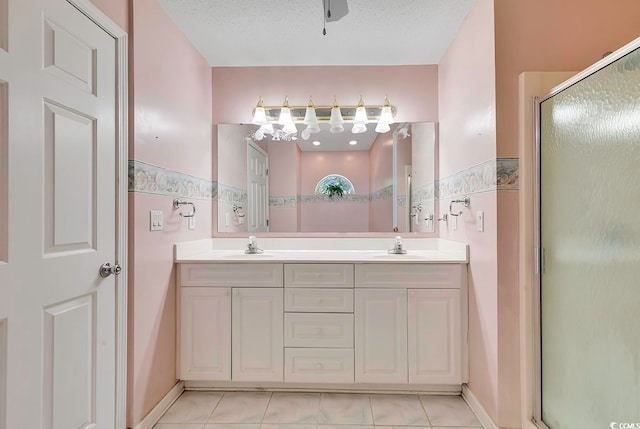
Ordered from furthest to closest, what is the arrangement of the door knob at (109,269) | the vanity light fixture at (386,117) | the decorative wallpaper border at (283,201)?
the decorative wallpaper border at (283,201), the vanity light fixture at (386,117), the door knob at (109,269)

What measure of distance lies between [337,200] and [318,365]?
1199 millimetres

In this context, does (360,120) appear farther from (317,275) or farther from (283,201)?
(317,275)

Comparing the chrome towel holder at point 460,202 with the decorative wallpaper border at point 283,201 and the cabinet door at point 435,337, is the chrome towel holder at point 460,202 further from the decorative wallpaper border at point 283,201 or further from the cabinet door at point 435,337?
the decorative wallpaper border at point 283,201

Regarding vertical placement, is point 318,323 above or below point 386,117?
below

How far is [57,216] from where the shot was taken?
1.24m

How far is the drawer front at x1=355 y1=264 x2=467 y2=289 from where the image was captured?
2012mm

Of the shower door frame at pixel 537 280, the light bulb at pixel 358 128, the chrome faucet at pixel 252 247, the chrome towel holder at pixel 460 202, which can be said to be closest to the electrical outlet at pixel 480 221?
the chrome towel holder at pixel 460 202

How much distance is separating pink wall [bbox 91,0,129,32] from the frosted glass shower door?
6.61 ft

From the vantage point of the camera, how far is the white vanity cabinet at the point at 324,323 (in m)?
2.01

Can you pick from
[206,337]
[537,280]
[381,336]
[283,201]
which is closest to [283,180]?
[283,201]

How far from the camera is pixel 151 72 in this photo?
1.79m

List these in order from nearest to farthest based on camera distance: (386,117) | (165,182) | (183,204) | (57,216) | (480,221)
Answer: (57,216) → (480,221) → (165,182) → (183,204) → (386,117)

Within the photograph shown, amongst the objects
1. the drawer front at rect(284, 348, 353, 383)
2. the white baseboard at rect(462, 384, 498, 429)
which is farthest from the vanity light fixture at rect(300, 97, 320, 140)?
the white baseboard at rect(462, 384, 498, 429)

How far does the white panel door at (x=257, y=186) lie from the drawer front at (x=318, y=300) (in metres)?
0.76
